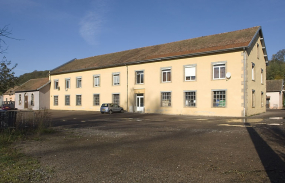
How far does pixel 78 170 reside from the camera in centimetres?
554

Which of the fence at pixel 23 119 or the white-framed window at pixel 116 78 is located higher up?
the white-framed window at pixel 116 78

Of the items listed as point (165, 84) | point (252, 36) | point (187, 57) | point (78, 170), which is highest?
point (252, 36)

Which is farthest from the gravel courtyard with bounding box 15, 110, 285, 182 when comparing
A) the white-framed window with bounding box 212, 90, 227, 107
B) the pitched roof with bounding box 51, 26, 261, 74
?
the pitched roof with bounding box 51, 26, 261, 74

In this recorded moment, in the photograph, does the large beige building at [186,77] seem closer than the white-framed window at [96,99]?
Yes

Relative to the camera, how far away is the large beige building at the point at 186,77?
884 inches

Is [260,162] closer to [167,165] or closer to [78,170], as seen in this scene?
[167,165]

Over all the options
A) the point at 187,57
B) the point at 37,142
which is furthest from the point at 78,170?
the point at 187,57

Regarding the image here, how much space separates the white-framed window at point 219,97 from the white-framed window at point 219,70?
4.72 feet

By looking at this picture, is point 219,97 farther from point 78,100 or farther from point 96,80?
point 78,100

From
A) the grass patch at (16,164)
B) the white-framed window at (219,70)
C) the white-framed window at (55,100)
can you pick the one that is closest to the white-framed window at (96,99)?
the white-framed window at (55,100)

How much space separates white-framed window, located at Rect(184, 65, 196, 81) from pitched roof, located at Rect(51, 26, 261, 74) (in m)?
1.38

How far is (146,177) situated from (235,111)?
62.8ft

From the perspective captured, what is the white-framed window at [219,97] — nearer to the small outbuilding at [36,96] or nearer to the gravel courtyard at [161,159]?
the gravel courtyard at [161,159]

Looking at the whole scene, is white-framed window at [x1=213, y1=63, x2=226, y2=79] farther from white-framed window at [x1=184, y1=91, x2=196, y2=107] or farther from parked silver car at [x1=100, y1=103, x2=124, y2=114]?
parked silver car at [x1=100, y1=103, x2=124, y2=114]
